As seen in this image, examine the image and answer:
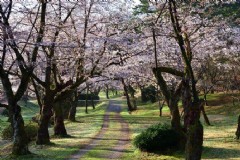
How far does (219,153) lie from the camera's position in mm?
20469

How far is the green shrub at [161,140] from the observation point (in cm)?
2095

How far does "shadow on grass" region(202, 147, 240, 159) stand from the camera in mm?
19547

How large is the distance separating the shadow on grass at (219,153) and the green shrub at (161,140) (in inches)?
73.7

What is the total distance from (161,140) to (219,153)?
337 centimetres

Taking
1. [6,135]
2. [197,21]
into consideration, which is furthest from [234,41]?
[6,135]

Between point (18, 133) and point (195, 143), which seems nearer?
point (195, 143)

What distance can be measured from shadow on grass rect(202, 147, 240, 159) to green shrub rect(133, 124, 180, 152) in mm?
1873

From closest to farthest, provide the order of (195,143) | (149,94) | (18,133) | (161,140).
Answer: (195,143) < (18,133) < (161,140) < (149,94)

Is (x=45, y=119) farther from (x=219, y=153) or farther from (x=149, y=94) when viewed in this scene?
(x=149, y=94)

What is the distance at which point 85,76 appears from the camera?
24.7 meters

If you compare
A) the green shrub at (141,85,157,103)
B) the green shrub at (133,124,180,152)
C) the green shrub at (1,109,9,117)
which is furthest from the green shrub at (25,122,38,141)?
the green shrub at (1,109,9,117)

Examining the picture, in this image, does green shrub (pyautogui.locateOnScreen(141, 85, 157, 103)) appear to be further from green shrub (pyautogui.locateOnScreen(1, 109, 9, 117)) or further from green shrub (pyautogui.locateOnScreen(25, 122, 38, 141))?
green shrub (pyautogui.locateOnScreen(25, 122, 38, 141))

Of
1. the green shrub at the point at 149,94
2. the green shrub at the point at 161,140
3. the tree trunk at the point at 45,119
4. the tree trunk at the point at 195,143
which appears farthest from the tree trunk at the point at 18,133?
the green shrub at the point at 149,94

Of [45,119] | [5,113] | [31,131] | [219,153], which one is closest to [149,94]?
[5,113]
